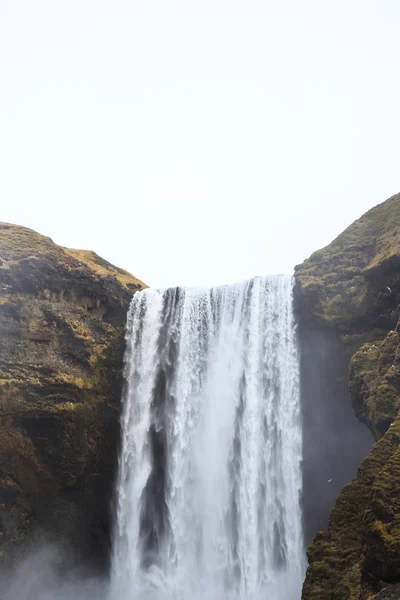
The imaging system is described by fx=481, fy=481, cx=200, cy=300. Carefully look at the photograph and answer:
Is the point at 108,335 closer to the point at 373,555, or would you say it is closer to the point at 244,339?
the point at 244,339

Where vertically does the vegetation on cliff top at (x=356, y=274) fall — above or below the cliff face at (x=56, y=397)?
above

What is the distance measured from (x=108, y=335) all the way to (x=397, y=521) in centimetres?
1946

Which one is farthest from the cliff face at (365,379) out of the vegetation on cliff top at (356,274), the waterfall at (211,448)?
the waterfall at (211,448)

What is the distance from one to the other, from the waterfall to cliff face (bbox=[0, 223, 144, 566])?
3.71 feet

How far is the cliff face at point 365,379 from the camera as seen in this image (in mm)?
9157

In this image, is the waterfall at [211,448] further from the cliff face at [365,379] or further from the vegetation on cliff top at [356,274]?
the cliff face at [365,379]

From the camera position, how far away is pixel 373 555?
881cm

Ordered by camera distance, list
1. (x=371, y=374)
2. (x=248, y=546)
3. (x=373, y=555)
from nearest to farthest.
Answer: (x=373, y=555) → (x=371, y=374) → (x=248, y=546)

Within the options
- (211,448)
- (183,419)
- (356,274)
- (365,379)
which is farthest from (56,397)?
(356,274)

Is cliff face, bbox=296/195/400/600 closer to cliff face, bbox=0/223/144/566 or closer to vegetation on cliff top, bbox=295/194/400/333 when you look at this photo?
vegetation on cliff top, bbox=295/194/400/333

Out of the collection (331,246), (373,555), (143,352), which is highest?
(331,246)

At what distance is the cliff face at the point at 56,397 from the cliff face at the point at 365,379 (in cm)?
1104

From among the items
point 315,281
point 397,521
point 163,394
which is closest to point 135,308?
point 163,394

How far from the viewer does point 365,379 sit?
19422 mm
